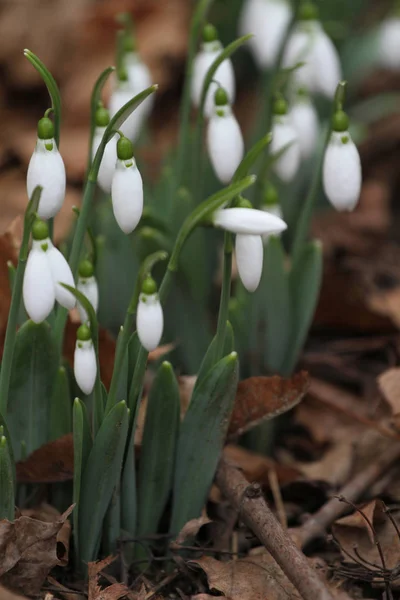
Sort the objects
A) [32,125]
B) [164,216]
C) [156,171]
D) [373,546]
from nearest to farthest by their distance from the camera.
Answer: [373,546] → [164,216] → [156,171] → [32,125]

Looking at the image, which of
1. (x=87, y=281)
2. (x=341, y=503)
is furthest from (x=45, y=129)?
(x=341, y=503)

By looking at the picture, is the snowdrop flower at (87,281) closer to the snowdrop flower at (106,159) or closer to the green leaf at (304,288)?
the snowdrop flower at (106,159)

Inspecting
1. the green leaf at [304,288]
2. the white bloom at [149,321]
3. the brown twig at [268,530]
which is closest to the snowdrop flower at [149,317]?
the white bloom at [149,321]

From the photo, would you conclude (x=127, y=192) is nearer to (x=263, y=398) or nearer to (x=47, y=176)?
(x=47, y=176)

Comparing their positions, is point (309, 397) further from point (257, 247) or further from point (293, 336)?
point (257, 247)

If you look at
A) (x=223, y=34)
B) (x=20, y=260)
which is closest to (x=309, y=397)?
(x=20, y=260)

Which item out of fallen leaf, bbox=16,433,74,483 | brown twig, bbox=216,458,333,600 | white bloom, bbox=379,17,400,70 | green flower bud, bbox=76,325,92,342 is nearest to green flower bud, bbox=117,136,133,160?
green flower bud, bbox=76,325,92,342
